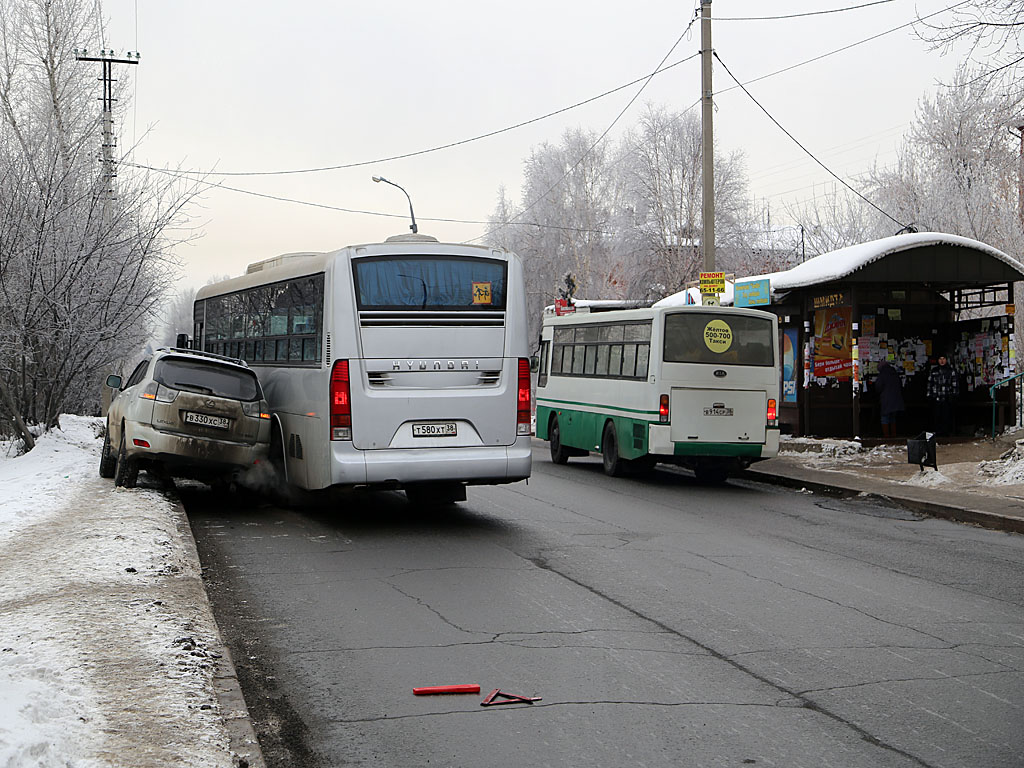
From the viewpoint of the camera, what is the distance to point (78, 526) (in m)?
10.4

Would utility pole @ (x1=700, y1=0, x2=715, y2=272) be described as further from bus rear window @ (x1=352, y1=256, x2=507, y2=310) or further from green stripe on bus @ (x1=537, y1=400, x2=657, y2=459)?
bus rear window @ (x1=352, y1=256, x2=507, y2=310)

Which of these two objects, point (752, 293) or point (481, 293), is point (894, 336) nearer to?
point (752, 293)

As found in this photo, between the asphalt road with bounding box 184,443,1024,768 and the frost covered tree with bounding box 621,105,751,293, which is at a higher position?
the frost covered tree with bounding box 621,105,751,293

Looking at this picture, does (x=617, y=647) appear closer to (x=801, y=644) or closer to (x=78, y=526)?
(x=801, y=644)

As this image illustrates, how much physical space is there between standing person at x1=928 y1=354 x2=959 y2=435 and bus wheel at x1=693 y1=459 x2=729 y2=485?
225 inches

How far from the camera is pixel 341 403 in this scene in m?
11.3

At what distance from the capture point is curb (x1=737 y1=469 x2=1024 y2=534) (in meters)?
12.8

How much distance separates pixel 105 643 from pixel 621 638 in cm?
306

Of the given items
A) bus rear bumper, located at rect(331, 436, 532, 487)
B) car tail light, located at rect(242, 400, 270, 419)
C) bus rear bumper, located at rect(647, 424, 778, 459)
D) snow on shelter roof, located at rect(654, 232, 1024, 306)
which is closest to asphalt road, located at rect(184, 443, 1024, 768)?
bus rear bumper, located at rect(331, 436, 532, 487)

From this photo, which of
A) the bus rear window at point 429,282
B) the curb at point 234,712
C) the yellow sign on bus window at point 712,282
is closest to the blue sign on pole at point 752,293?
the yellow sign on bus window at point 712,282

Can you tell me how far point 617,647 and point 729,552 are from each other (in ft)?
13.7

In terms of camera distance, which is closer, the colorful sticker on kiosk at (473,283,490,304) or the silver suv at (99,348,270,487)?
the colorful sticker on kiosk at (473,283,490,304)

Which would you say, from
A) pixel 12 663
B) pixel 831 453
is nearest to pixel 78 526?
pixel 12 663

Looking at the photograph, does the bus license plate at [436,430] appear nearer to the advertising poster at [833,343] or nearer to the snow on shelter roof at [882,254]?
the snow on shelter roof at [882,254]
